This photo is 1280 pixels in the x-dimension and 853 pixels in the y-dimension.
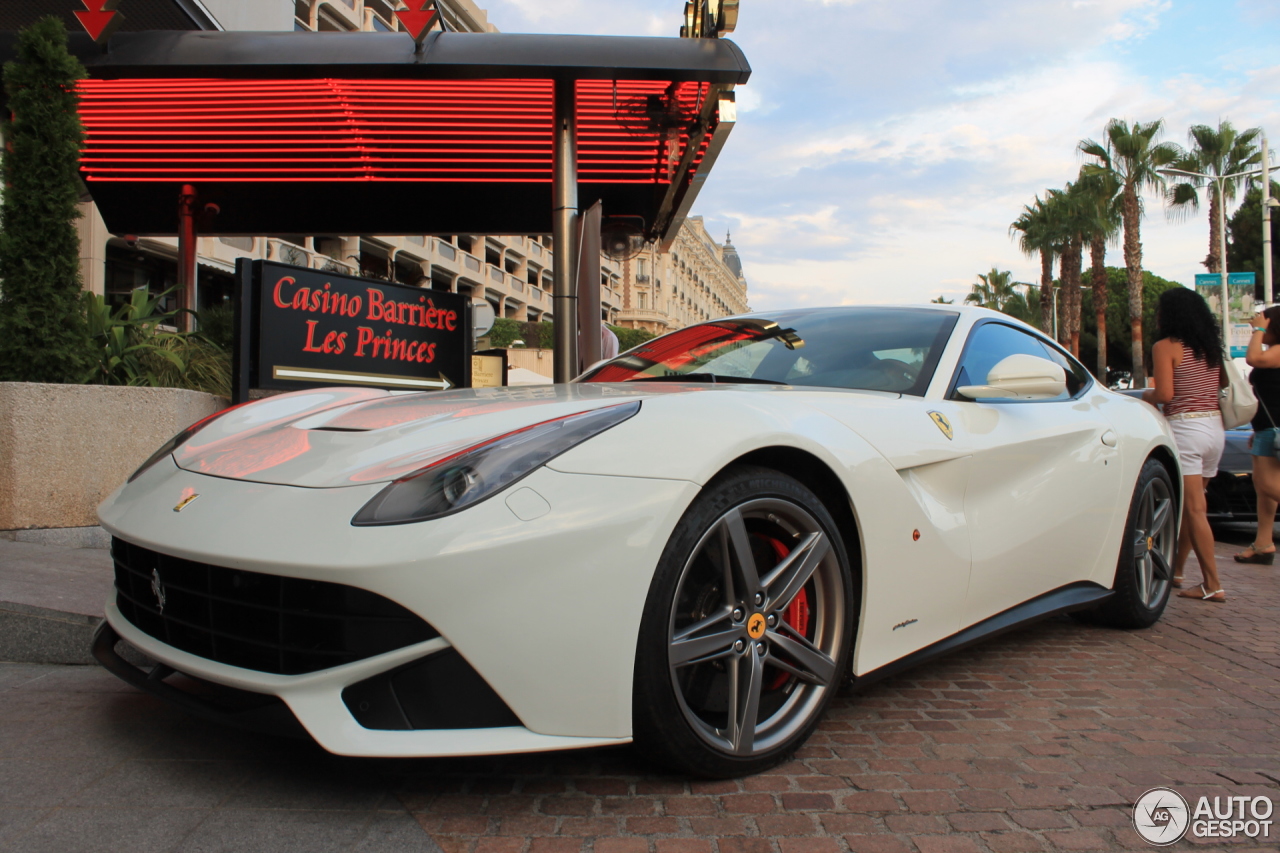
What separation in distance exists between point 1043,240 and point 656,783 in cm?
4316

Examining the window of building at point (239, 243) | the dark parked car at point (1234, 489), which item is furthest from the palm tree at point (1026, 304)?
the dark parked car at point (1234, 489)

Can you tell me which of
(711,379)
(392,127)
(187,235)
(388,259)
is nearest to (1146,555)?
(711,379)

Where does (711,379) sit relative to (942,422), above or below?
above

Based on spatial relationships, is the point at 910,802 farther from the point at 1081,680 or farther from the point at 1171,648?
the point at 1171,648

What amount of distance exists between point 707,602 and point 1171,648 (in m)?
2.47

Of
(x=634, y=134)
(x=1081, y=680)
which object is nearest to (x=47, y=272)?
(x=634, y=134)

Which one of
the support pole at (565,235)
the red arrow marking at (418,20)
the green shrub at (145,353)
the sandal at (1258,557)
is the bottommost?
the sandal at (1258,557)

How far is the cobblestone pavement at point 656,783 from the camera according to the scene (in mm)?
1627

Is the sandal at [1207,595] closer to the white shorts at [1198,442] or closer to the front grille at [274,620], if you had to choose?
the white shorts at [1198,442]

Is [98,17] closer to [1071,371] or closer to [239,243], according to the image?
[1071,371]

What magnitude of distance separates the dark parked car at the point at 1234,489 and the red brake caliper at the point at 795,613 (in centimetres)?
622

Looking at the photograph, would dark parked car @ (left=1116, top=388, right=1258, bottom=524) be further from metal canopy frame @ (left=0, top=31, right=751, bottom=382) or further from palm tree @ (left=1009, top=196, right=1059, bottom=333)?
palm tree @ (left=1009, top=196, right=1059, bottom=333)

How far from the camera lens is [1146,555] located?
3.52 meters

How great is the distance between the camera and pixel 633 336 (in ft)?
170
